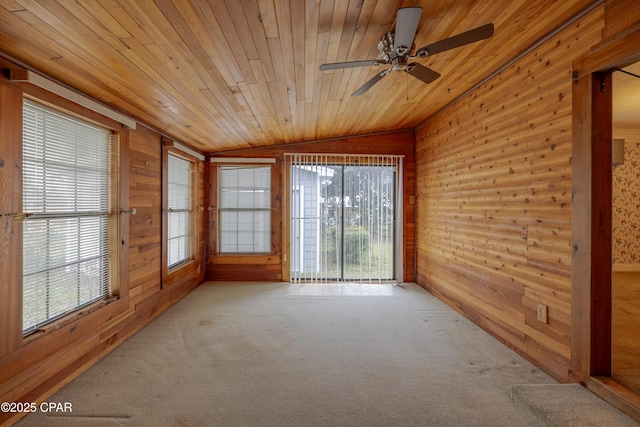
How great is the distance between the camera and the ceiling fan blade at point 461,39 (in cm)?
165

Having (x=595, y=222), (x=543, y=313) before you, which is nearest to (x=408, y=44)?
(x=595, y=222)

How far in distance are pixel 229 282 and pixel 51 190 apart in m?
3.10

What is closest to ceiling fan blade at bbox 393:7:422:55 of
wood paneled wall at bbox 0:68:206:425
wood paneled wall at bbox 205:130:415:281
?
wood paneled wall at bbox 0:68:206:425

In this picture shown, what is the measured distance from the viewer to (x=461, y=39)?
5.63 ft

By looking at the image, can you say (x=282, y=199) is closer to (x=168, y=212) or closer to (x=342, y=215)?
(x=342, y=215)

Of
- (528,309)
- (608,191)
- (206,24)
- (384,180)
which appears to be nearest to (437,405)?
(528,309)

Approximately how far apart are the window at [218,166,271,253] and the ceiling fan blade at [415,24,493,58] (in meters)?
3.54

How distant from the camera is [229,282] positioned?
193 inches

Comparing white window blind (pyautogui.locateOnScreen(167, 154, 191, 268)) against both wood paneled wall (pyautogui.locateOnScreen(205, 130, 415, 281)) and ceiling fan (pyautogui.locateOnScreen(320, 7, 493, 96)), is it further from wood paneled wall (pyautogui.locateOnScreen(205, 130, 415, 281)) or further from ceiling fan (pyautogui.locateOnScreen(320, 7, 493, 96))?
ceiling fan (pyautogui.locateOnScreen(320, 7, 493, 96))

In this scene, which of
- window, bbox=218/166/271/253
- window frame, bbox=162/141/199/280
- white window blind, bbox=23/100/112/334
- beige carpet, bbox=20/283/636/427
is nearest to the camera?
beige carpet, bbox=20/283/636/427

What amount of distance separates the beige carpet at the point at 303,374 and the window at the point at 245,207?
1.68 m

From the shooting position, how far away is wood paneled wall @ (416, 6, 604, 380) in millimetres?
2088

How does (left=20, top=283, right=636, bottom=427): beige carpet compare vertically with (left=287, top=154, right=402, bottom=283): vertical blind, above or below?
below

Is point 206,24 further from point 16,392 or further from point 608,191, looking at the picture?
point 608,191
